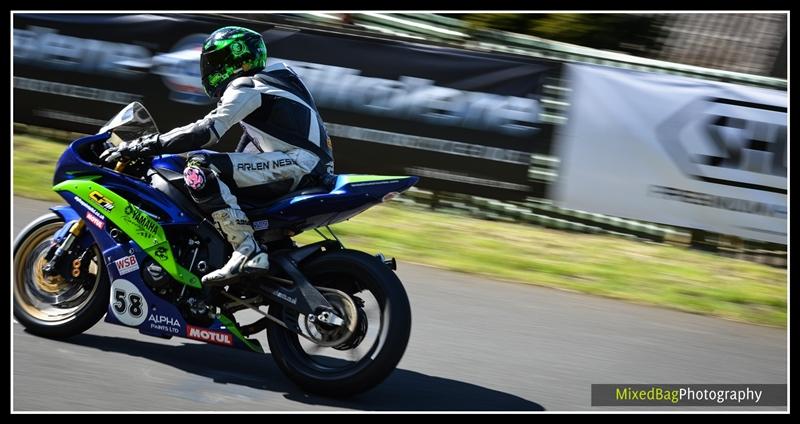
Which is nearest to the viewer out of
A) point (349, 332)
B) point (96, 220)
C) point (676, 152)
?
point (349, 332)

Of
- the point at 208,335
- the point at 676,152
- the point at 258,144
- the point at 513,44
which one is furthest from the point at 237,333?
the point at 513,44

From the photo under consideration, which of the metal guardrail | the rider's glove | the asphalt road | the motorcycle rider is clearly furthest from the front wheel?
the metal guardrail

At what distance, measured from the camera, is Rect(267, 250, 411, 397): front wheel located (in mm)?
5051

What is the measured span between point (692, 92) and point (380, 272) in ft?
18.5

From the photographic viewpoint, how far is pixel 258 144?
552cm

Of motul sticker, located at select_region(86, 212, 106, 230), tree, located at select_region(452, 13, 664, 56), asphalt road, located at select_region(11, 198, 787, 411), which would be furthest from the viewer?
tree, located at select_region(452, 13, 664, 56)

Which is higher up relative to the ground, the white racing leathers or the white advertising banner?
the white racing leathers

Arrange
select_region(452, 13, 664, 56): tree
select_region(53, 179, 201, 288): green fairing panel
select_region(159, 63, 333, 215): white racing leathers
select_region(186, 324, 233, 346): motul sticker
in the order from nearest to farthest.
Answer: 1. select_region(159, 63, 333, 215): white racing leathers
2. select_region(186, 324, 233, 346): motul sticker
3. select_region(53, 179, 201, 288): green fairing panel
4. select_region(452, 13, 664, 56): tree

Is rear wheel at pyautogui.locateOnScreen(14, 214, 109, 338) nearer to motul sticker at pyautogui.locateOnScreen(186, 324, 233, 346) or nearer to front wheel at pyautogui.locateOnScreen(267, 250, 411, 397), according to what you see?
motul sticker at pyautogui.locateOnScreen(186, 324, 233, 346)

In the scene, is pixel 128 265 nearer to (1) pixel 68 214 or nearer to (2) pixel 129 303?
(2) pixel 129 303

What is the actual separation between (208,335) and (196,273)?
34 cm

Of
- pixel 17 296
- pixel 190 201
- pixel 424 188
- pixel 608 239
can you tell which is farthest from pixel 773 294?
pixel 17 296

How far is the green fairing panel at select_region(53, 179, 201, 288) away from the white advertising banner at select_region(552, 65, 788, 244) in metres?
5.45

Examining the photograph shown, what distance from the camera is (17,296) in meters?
5.95
